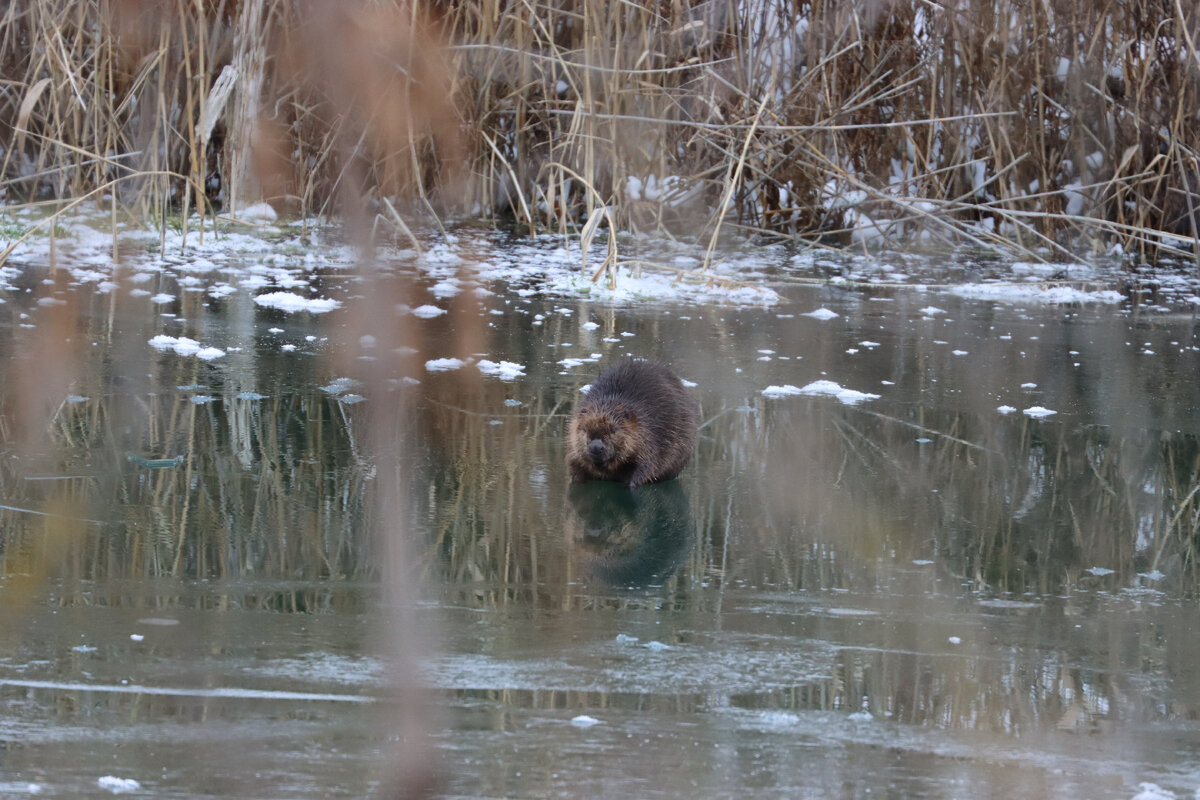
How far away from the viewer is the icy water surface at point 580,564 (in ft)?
7.79

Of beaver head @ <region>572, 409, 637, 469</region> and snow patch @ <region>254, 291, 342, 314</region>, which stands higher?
snow patch @ <region>254, 291, 342, 314</region>

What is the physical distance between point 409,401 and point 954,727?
3.04m

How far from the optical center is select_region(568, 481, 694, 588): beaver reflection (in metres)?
3.59

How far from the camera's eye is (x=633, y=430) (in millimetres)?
4449

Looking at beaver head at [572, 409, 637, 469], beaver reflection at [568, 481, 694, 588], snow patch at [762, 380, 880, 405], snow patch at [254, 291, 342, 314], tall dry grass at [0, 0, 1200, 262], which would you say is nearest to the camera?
beaver reflection at [568, 481, 694, 588]

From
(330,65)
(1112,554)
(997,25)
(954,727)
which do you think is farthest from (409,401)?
(997,25)

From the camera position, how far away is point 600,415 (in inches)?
178

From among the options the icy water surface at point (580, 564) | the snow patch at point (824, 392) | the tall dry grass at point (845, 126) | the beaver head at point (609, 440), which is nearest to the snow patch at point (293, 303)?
the icy water surface at point (580, 564)

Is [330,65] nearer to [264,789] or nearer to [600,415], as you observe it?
[264,789]

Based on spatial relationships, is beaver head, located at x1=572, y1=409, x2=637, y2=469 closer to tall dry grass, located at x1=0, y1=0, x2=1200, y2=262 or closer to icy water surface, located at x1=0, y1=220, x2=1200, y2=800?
icy water surface, located at x1=0, y1=220, x2=1200, y2=800

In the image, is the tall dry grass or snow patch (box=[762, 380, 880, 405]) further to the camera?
the tall dry grass

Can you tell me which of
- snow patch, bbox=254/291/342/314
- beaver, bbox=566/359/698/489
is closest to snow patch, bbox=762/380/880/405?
beaver, bbox=566/359/698/489

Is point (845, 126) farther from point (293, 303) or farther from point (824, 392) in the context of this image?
point (293, 303)

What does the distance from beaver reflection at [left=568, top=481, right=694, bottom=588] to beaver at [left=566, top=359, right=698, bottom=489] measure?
0.07m
